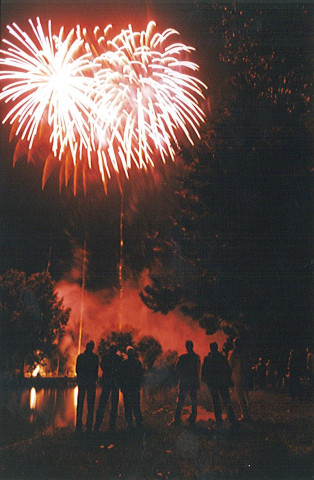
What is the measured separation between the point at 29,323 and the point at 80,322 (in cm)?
1050

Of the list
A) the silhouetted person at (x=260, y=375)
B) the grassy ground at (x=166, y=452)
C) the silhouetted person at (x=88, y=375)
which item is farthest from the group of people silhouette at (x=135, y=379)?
the silhouetted person at (x=260, y=375)

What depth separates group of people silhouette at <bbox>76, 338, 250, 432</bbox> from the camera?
8922mm

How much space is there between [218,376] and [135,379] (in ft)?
5.91

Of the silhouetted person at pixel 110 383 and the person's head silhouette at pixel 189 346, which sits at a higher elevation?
the person's head silhouette at pixel 189 346

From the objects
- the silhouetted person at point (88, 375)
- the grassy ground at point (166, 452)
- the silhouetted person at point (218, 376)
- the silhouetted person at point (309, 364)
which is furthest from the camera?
the silhouetted person at point (309, 364)

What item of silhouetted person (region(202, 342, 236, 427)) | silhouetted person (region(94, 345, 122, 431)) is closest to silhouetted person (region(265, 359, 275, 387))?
→ silhouetted person (region(202, 342, 236, 427))

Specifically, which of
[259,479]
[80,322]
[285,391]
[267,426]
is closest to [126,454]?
[259,479]

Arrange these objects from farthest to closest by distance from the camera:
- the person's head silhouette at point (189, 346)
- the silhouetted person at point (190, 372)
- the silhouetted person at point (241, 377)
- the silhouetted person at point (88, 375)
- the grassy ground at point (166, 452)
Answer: the silhouetted person at point (241, 377) → the silhouetted person at point (190, 372) → the person's head silhouette at point (189, 346) → the silhouetted person at point (88, 375) → the grassy ground at point (166, 452)

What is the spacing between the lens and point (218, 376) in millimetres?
9148

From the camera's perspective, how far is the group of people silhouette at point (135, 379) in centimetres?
892

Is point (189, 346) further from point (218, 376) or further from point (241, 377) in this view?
point (241, 377)

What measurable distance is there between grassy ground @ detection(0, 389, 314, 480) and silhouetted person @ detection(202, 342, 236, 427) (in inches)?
14.3

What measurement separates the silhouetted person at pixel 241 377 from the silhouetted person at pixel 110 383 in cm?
263

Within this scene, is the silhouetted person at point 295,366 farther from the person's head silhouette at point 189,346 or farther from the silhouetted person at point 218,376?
the person's head silhouette at point 189,346
